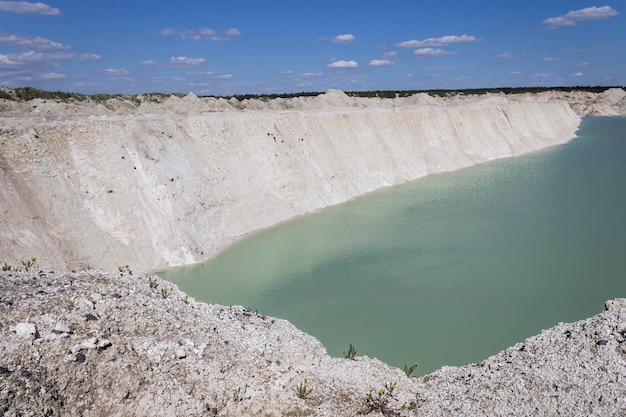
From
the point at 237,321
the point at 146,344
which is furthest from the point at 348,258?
the point at 146,344

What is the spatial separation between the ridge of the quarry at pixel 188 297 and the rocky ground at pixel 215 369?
0.02 meters

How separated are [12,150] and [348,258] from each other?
11.8 meters

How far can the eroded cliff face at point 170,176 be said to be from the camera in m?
15.8

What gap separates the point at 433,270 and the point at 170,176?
10962 millimetres

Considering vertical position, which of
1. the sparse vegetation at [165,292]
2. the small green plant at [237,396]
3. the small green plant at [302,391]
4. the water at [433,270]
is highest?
the sparse vegetation at [165,292]

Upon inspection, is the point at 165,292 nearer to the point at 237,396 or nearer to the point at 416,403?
the point at 237,396

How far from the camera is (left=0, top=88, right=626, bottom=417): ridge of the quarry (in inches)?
267

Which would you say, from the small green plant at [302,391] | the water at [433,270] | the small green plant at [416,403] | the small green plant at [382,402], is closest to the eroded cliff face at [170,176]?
the water at [433,270]

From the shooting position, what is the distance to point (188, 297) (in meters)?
9.75

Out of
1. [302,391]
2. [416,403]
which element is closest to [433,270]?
[416,403]

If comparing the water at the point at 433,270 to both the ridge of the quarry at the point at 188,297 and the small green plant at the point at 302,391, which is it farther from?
the small green plant at the point at 302,391

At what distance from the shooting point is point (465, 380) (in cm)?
795

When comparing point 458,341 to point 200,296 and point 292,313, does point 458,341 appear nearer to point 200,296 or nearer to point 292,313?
point 292,313

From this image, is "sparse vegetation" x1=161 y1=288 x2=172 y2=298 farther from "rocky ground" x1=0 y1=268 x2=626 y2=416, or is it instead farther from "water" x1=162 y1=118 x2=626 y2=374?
"water" x1=162 y1=118 x2=626 y2=374
